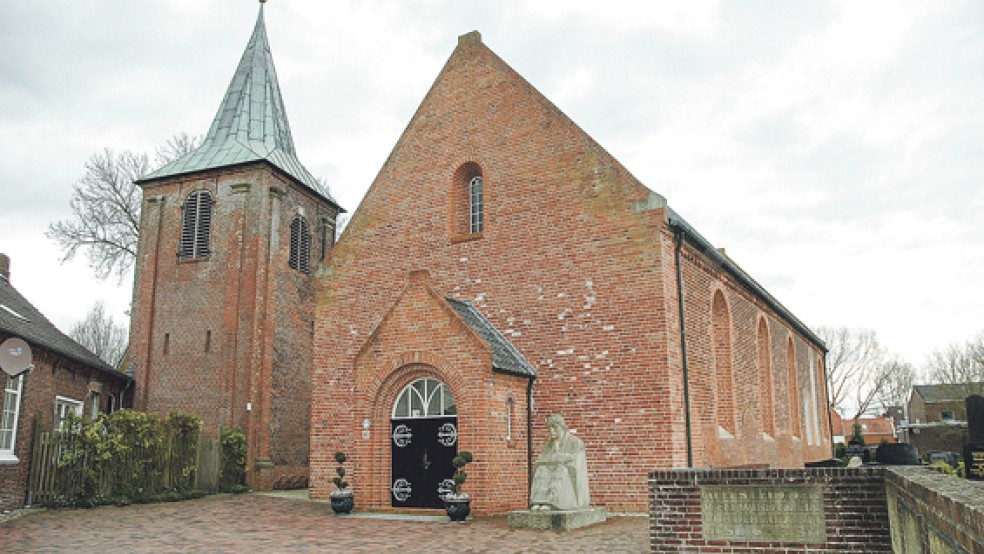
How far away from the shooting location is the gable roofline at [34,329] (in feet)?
58.7

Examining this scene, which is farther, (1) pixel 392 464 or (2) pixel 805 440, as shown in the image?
(2) pixel 805 440

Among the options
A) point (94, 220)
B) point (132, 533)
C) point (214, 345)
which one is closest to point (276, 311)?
point (214, 345)

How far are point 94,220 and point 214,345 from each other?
34.5ft

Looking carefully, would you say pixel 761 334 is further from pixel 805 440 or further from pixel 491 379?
pixel 491 379

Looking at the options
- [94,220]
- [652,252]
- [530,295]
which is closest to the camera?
[652,252]

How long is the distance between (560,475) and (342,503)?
4.64 meters

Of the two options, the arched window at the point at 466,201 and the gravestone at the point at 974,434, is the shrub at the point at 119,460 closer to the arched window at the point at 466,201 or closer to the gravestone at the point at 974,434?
the arched window at the point at 466,201

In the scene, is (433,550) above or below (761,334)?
below

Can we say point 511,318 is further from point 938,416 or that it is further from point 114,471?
point 938,416

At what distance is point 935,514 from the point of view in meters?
4.53

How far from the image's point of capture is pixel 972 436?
1412cm

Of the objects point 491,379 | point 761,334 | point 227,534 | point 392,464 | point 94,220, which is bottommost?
point 227,534

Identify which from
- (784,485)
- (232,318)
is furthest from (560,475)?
(232,318)

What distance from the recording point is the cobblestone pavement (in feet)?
34.5
